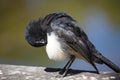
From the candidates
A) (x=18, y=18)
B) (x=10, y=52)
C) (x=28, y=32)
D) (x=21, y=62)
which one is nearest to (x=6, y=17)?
(x=18, y=18)

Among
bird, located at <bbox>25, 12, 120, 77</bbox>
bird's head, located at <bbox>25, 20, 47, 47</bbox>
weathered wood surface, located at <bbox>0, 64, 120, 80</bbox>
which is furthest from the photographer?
bird's head, located at <bbox>25, 20, 47, 47</bbox>

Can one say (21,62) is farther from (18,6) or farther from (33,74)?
(33,74)

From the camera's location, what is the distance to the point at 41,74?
5.09m

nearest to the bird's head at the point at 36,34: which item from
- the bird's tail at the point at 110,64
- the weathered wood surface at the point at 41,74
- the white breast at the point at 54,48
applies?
the white breast at the point at 54,48

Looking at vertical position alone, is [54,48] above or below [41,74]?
above

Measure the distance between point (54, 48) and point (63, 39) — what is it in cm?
9

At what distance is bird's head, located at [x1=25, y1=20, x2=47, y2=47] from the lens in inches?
211

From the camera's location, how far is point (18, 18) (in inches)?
389

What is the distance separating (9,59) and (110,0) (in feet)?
6.70

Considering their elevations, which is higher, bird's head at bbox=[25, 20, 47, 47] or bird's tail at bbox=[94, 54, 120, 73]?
bird's head at bbox=[25, 20, 47, 47]

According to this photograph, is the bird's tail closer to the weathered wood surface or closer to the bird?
the bird

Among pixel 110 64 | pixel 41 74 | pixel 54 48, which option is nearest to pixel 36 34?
pixel 54 48

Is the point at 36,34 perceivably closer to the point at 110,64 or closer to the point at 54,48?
the point at 54,48

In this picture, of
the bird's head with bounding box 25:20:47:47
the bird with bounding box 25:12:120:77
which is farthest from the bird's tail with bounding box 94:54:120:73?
the bird's head with bounding box 25:20:47:47
